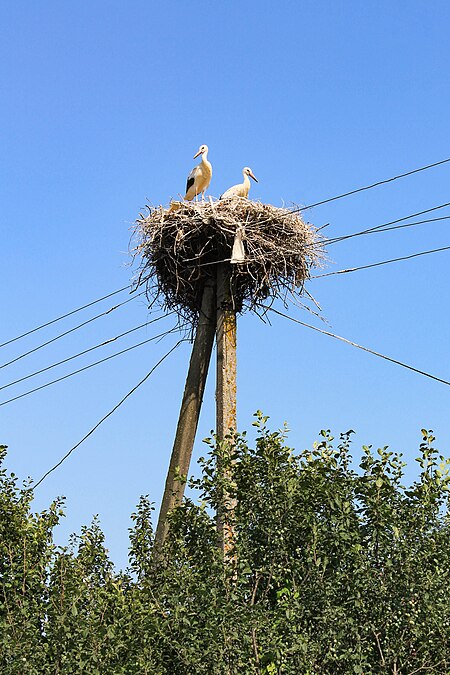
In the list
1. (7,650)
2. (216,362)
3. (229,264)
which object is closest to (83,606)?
(7,650)

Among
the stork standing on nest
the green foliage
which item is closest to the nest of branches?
the stork standing on nest

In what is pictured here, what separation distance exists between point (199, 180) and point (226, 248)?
3.49ft

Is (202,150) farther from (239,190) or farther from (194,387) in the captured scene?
(194,387)

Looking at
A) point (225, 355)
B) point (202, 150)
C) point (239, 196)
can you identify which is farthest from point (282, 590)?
point (202, 150)

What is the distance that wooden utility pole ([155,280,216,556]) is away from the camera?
396 inches

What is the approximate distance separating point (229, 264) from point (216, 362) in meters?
1.03

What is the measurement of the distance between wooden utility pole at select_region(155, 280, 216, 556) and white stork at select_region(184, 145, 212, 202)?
106 cm

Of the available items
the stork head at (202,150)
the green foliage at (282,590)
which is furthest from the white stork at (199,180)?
the green foliage at (282,590)

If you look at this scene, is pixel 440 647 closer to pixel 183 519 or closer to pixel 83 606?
pixel 183 519

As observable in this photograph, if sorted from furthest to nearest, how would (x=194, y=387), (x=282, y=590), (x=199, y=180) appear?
(x=199, y=180), (x=194, y=387), (x=282, y=590)

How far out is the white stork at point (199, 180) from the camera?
11242mm

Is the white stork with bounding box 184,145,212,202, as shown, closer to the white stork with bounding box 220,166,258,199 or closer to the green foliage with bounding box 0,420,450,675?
the white stork with bounding box 220,166,258,199

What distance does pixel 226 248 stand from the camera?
417 inches

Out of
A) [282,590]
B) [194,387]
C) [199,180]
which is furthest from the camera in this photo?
[199,180]
